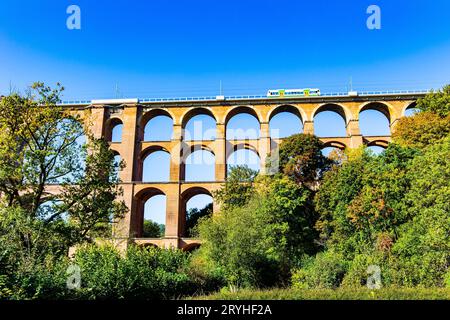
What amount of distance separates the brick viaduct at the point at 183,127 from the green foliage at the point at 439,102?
5142 millimetres

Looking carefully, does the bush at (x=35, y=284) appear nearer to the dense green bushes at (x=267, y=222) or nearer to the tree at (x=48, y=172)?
the tree at (x=48, y=172)

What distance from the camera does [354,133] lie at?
32469 mm

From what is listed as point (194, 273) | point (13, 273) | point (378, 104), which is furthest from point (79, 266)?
Result: point (378, 104)

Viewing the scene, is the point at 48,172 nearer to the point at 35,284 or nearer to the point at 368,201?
the point at 35,284

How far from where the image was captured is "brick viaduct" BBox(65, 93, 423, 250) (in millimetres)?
32281

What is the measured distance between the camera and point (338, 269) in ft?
61.7

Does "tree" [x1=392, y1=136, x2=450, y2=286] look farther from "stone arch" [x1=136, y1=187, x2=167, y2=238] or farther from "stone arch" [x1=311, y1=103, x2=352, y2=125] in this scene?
"stone arch" [x1=136, y1=187, x2=167, y2=238]

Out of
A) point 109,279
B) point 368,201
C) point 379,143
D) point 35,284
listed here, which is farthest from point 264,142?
point 35,284

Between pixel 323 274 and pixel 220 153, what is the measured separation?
1694 cm

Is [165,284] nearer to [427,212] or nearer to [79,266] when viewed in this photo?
[79,266]

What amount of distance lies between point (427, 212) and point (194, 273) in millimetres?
10824

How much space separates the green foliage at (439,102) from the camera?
25.4m

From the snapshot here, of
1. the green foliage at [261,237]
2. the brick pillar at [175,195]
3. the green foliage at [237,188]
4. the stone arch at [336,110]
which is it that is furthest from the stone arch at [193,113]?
the green foliage at [261,237]

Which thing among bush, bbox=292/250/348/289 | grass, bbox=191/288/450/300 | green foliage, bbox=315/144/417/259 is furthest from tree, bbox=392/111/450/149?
grass, bbox=191/288/450/300
